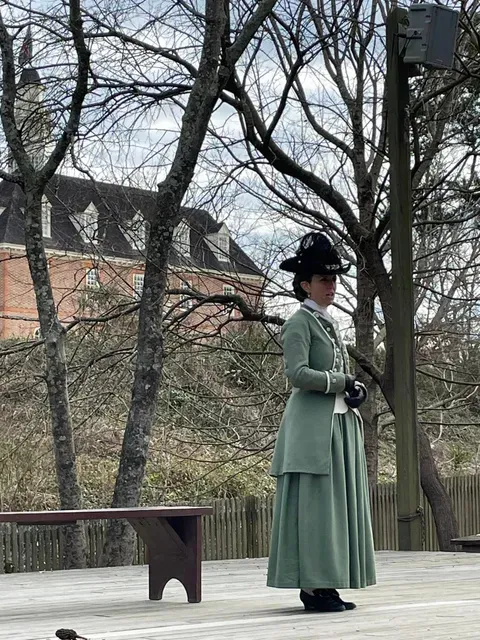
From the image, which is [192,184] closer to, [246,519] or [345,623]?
[246,519]

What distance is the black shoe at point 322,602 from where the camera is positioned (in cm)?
620

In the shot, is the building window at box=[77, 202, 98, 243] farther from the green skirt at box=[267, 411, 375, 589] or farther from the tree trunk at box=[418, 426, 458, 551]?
the green skirt at box=[267, 411, 375, 589]

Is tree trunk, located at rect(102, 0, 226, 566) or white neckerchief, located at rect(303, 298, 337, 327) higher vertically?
tree trunk, located at rect(102, 0, 226, 566)

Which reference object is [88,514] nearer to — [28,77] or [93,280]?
[28,77]

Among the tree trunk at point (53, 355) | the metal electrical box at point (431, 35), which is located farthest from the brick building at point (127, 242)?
the metal electrical box at point (431, 35)

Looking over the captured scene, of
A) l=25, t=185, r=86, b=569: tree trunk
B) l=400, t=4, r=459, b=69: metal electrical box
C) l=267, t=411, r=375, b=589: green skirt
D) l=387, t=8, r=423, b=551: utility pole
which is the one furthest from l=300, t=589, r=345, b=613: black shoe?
l=25, t=185, r=86, b=569: tree trunk

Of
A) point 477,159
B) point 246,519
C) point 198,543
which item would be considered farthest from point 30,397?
point 198,543

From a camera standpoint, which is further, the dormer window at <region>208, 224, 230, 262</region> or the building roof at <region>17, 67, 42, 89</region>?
the dormer window at <region>208, 224, 230, 262</region>

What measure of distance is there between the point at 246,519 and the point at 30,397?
4670mm

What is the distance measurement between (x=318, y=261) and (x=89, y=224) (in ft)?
26.3

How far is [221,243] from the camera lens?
48.5ft

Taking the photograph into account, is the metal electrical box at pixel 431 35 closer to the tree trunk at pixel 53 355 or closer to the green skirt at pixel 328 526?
the green skirt at pixel 328 526

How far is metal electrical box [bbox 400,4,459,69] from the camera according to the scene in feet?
32.3

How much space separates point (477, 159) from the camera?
1517cm
